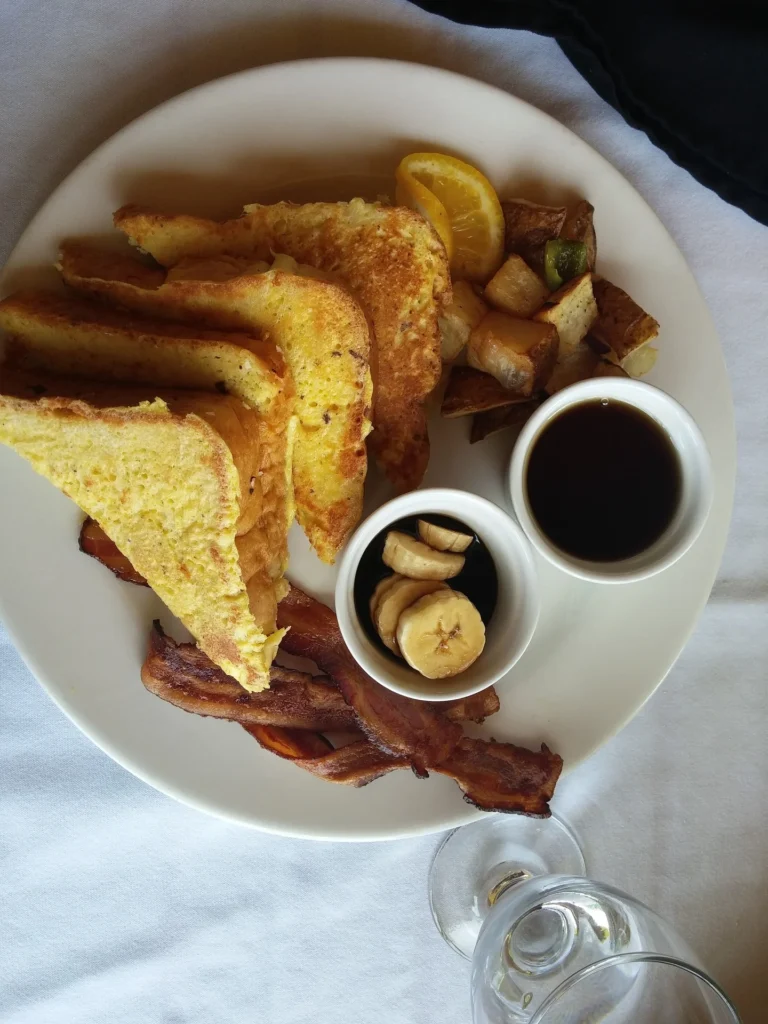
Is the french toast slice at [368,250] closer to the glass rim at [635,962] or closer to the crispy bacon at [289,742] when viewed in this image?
the crispy bacon at [289,742]

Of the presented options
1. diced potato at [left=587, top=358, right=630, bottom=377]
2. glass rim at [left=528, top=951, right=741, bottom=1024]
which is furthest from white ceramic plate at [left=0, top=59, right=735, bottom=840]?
glass rim at [left=528, top=951, right=741, bottom=1024]

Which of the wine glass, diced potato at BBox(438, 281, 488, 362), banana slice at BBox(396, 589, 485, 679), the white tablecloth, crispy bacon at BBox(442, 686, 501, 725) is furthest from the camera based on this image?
the white tablecloth

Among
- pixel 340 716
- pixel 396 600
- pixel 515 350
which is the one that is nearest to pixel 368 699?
pixel 340 716

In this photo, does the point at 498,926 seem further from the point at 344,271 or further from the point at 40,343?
the point at 40,343

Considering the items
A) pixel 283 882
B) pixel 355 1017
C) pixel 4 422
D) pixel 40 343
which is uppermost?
pixel 40 343

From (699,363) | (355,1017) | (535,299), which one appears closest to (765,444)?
(699,363)

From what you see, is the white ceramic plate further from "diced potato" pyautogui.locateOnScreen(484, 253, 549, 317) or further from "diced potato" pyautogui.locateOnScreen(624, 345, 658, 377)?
"diced potato" pyautogui.locateOnScreen(484, 253, 549, 317)
